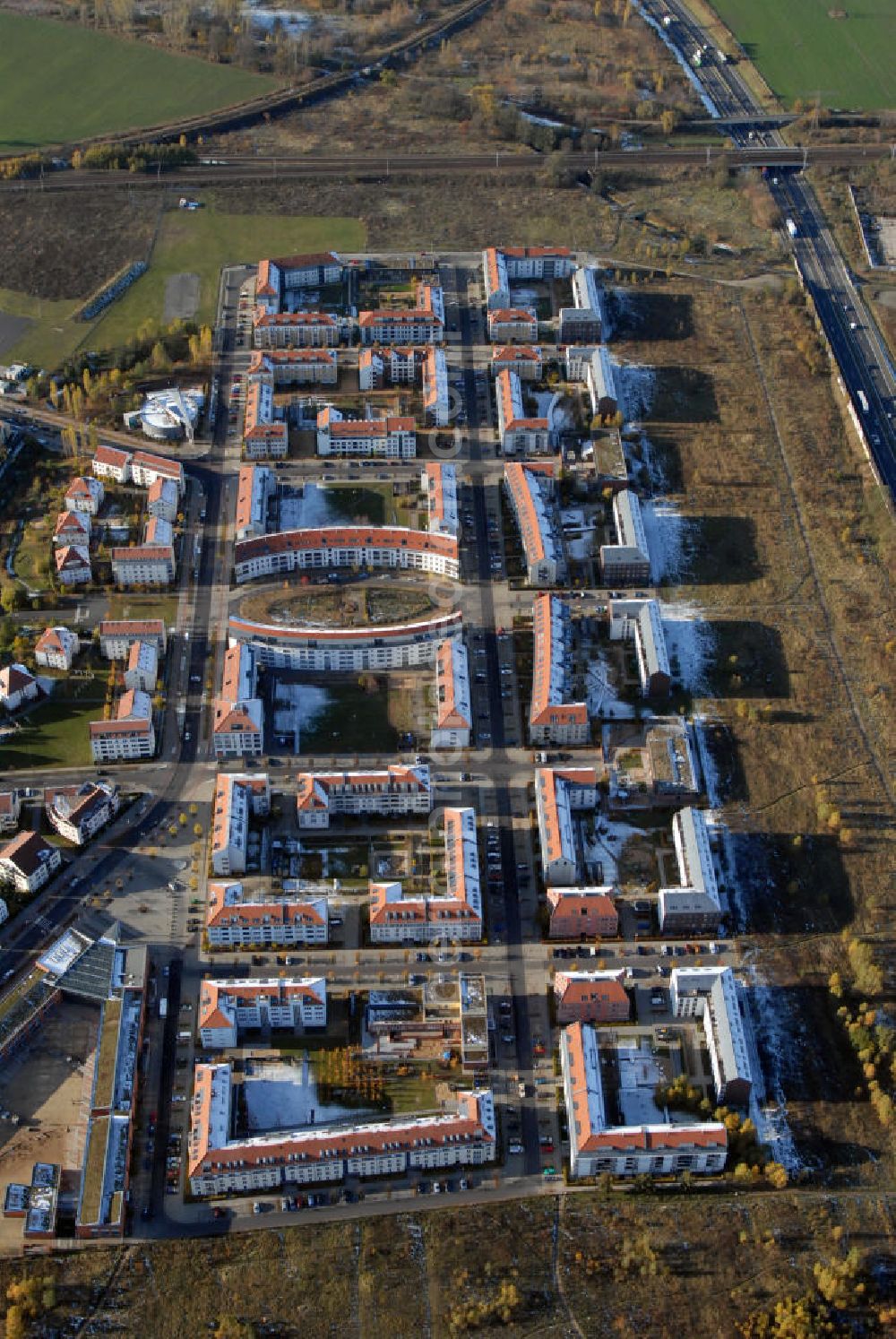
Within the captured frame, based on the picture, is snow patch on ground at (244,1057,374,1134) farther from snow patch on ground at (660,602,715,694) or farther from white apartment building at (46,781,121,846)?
snow patch on ground at (660,602,715,694)

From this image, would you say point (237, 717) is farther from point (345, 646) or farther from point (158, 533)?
point (158, 533)

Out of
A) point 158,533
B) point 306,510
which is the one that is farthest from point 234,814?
point 306,510

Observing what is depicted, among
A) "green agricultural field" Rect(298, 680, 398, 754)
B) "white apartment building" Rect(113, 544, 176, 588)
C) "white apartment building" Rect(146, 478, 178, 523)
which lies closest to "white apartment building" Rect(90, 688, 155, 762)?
"green agricultural field" Rect(298, 680, 398, 754)

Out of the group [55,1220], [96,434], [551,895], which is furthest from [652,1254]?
[96,434]

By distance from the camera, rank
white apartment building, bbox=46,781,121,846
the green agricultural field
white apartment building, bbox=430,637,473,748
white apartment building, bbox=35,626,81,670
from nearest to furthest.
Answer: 1. white apartment building, bbox=46,781,121,846
2. white apartment building, bbox=430,637,473,748
3. the green agricultural field
4. white apartment building, bbox=35,626,81,670

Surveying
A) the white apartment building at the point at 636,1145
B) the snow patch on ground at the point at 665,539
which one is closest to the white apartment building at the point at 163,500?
the snow patch on ground at the point at 665,539

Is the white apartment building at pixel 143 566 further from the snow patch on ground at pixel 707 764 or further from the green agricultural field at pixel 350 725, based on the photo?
the snow patch on ground at pixel 707 764

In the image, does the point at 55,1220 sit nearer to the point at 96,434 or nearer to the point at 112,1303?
the point at 112,1303
